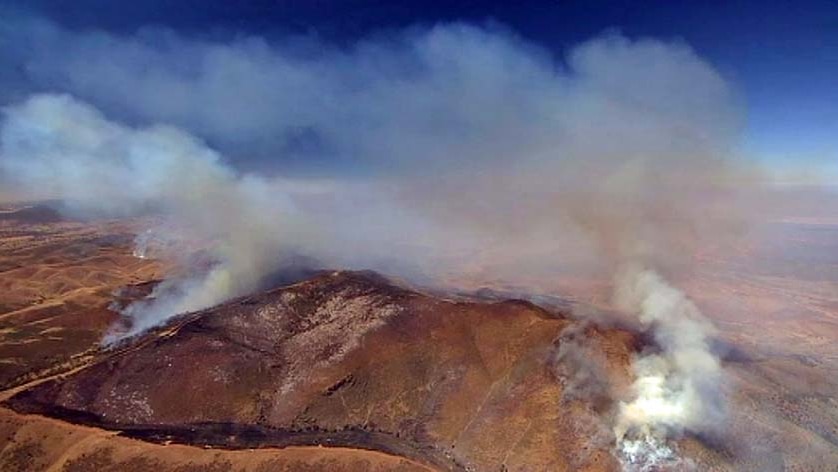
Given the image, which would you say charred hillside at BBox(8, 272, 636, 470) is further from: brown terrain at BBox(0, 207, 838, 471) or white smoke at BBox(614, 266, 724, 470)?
white smoke at BBox(614, 266, 724, 470)

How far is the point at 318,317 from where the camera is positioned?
71.2m

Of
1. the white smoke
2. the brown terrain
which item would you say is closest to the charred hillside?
the brown terrain

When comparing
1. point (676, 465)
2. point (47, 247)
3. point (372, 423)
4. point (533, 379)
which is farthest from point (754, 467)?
point (47, 247)

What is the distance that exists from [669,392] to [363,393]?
97.7ft

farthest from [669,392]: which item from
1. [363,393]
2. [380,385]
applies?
[363,393]

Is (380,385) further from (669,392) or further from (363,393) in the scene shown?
(669,392)

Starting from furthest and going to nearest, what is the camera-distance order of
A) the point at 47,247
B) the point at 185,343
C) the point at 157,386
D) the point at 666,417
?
the point at 47,247 → the point at 185,343 → the point at 157,386 → the point at 666,417

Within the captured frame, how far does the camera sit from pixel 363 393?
190 ft

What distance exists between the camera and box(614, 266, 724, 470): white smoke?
157 ft

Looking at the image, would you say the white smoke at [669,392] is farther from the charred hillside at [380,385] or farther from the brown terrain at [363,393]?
the charred hillside at [380,385]

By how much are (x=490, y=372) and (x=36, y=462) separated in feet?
141

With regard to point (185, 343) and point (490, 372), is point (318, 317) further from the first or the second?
point (490, 372)

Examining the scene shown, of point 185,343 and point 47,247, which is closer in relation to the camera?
point 185,343

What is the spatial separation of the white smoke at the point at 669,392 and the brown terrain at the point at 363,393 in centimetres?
149
